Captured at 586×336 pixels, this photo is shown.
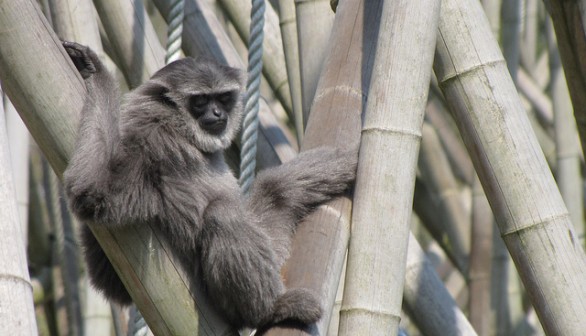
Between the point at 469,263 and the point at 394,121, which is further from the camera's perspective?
the point at 469,263

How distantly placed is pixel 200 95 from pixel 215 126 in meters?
0.19

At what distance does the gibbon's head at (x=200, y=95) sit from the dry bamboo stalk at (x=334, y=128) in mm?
608

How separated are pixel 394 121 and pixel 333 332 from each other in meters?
1.93

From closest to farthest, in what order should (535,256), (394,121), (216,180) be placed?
(394,121) → (535,256) → (216,180)

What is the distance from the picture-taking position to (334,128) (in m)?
4.54

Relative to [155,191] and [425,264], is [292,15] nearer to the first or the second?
[425,264]

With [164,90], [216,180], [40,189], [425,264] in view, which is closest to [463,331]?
[425,264]

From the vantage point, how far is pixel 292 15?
6.75m

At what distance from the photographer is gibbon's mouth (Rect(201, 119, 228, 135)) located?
16.1 feet

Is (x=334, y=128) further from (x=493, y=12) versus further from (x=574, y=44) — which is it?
(x=493, y=12)

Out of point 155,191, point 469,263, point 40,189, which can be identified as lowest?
point 469,263

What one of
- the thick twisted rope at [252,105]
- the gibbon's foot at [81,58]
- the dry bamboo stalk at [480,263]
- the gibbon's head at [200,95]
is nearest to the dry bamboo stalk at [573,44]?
the thick twisted rope at [252,105]

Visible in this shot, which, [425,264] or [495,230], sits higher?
[425,264]

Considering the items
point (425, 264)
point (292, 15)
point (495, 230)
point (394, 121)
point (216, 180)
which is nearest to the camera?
point (394, 121)
